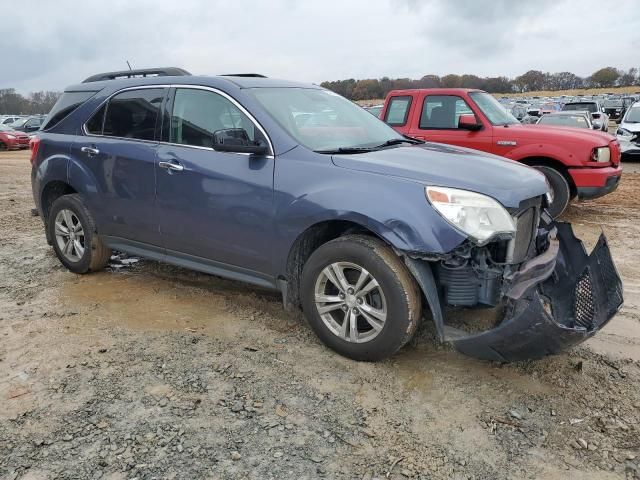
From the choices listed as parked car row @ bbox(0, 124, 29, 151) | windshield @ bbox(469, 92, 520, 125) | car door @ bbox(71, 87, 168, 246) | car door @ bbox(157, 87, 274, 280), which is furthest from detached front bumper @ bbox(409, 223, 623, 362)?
parked car row @ bbox(0, 124, 29, 151)

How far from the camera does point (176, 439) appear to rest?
2.73 metres

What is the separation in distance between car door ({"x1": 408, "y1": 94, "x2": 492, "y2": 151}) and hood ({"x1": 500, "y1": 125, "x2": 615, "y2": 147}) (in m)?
0.24

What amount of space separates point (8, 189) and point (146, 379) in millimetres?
10026

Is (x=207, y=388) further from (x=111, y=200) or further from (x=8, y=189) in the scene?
(x=8, y=189)

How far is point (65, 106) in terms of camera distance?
5.20m

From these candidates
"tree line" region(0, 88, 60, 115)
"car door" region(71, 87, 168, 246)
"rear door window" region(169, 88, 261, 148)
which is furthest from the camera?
"tree line" region(0, 88, 60, 115)

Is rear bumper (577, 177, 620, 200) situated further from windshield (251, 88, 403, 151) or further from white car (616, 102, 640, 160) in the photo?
white car (616, 102, 640, 160)

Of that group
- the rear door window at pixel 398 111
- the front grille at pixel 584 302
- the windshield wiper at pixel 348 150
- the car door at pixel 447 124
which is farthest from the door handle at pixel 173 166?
the rear door window at pixel 398 111

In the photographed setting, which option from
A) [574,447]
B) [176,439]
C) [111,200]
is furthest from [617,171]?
[176,439]

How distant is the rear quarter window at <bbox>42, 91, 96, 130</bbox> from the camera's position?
506 cm

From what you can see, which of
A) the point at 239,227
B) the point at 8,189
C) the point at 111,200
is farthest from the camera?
the point at 8,189

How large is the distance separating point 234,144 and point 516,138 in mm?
5213

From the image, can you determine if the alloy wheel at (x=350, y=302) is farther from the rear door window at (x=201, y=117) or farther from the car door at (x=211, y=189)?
the rear door window at (x=201, y=117)

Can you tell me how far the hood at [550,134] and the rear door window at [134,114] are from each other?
16.7 ft
